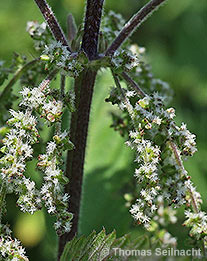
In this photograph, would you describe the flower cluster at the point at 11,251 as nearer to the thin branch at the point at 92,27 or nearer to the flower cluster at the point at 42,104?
the flower cluster at the point at 42,104

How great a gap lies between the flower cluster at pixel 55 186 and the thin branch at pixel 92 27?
602mm

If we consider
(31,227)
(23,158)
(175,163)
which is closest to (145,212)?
(175,163)

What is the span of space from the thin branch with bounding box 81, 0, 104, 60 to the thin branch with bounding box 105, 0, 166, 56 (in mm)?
90

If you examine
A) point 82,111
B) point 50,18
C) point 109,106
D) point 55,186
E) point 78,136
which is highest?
point 109,106

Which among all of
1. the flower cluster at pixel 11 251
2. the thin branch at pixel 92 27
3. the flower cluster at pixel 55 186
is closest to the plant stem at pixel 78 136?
the thin branch at pixel 92 27

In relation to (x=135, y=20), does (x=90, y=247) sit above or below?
below

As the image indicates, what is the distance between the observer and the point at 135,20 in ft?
7.75

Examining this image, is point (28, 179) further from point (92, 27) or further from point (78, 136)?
point (92, 27)

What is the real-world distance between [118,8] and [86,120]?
12.8ft

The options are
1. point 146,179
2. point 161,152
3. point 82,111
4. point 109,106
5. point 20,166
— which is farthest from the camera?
point 109,106

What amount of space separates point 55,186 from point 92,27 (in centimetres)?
90

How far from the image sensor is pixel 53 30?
2.33 m

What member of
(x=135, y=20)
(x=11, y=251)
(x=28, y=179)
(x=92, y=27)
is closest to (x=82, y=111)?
(x=92, y=27)

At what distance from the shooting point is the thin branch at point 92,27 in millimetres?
2346
